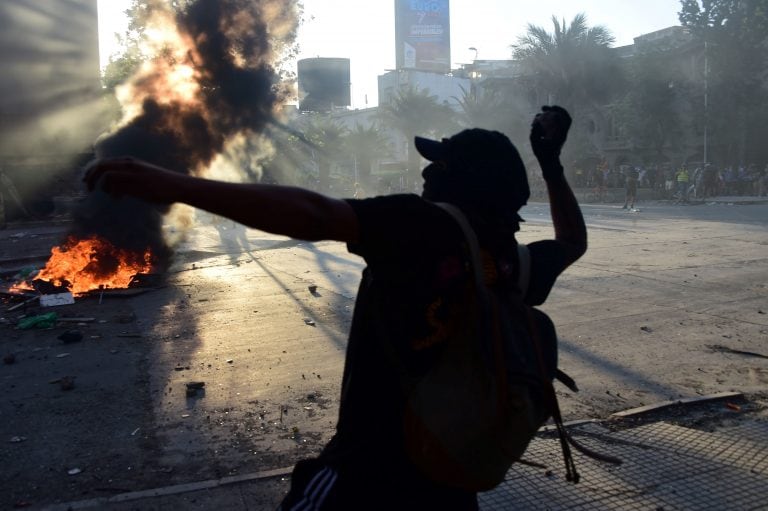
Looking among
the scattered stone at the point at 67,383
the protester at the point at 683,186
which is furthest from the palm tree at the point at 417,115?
the scattered stone at the point at 67,383

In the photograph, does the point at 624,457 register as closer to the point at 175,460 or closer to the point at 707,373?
the point at 707,373

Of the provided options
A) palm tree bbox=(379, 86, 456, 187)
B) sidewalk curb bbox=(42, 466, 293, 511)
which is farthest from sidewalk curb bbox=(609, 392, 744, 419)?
palm tree bbox=(379, 86, 456, 187)

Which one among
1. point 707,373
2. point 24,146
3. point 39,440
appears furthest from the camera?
point 24,146

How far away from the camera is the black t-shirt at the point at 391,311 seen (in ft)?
5.00

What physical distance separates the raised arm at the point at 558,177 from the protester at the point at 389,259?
393 mm

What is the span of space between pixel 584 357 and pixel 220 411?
321 centimetres

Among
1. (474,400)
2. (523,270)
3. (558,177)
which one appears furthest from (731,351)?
(474,400)

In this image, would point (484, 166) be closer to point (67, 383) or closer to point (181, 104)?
point (67, 383)

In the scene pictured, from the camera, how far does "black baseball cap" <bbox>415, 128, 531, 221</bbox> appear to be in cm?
174

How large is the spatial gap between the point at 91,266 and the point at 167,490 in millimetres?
8192

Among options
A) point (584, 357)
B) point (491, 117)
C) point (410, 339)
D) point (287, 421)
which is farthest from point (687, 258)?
point (491, 117)

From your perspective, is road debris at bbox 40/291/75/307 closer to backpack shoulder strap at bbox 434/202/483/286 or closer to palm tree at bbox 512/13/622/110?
backpack shoulder strap at bbox 434/202/483/286

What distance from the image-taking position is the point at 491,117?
48.6 metres

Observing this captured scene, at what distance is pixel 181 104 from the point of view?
13.3 m
